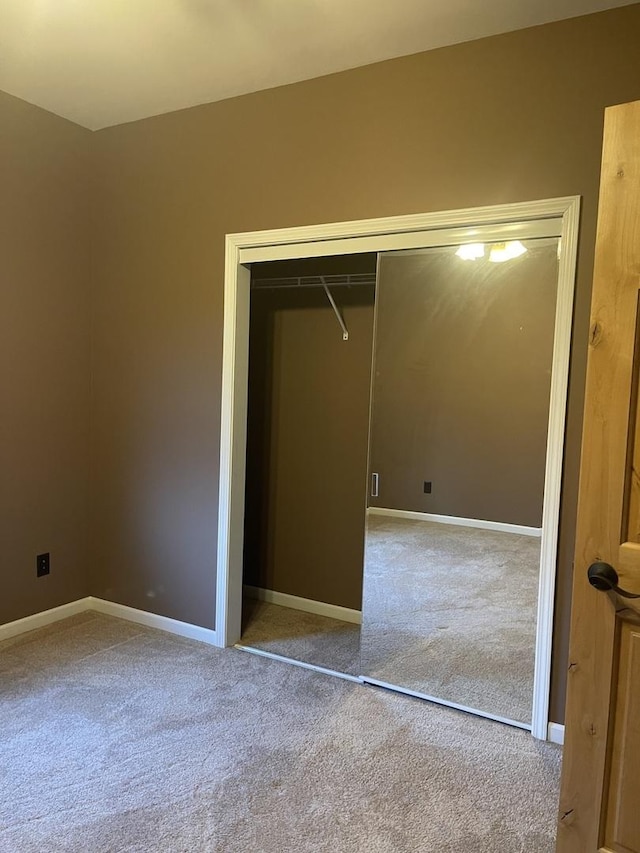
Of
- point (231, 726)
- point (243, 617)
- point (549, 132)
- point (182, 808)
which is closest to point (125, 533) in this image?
point (243, 617)

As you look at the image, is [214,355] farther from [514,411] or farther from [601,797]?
[601,797]

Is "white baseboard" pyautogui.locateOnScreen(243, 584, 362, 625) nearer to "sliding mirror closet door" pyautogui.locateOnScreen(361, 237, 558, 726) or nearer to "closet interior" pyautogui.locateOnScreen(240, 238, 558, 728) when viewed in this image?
"closet interior" pyautogui.locateOnScreen(240, 238, 558, 728)

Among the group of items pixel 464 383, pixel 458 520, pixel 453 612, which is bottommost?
pixel 453 612

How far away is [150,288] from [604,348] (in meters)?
2.46

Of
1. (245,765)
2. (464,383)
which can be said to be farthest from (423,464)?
(245,765)

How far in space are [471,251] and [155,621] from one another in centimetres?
252

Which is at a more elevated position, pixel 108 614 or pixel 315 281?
pixel 315 281

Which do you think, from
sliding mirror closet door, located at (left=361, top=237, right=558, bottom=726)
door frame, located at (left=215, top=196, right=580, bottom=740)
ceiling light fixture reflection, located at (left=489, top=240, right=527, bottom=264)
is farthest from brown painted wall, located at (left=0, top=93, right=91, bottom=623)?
ceiling light fixture reflection, located at (left=489, top=240, right=527, bottom=264)

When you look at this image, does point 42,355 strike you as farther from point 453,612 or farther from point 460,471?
point 453,612

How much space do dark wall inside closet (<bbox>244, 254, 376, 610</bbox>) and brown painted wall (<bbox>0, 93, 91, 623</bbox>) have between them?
103cm

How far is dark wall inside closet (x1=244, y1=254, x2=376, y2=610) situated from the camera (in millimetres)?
3514

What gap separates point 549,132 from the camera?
2.29 metres

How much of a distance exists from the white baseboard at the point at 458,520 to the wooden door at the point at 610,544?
0.92 metres

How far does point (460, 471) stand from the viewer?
2.84m
